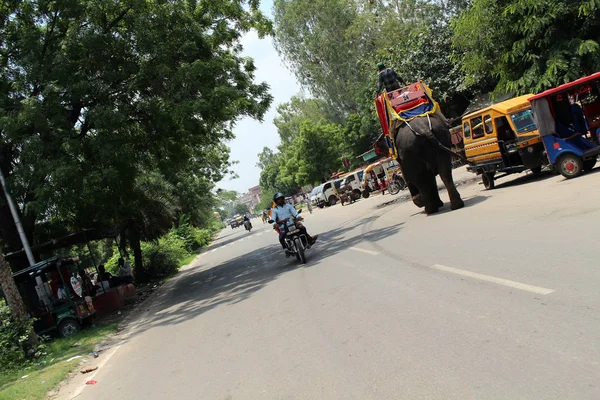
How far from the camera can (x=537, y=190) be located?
1273 cm

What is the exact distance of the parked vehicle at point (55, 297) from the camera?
11.6m

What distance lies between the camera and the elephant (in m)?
13.0

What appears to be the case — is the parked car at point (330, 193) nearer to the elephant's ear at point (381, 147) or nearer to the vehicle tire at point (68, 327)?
the elephant's ear at point (381, 147)

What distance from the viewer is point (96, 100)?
13.9 metres

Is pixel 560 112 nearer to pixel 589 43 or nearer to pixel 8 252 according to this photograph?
pixel 589 43

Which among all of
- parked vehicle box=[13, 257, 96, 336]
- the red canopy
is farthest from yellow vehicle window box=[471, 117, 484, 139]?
parked vehicle box=[13, 257, 96, 336]

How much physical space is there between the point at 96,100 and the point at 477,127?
Answer: 11596 millimetres

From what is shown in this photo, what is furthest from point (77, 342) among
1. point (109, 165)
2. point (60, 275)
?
point (109, 165)

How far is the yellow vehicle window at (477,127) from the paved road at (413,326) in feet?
16.9

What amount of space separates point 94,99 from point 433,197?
9.81m

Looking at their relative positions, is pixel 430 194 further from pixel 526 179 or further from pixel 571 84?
pixel 571 84

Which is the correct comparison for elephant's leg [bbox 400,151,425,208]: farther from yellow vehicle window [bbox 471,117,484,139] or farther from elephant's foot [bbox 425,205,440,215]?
yellow vehicle window [bbox 471,117,484,139]

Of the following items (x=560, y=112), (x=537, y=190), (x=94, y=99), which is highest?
(x=94, y=99)

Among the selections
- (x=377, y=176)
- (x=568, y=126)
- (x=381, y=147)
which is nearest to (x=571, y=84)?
(x=568, y=126)
